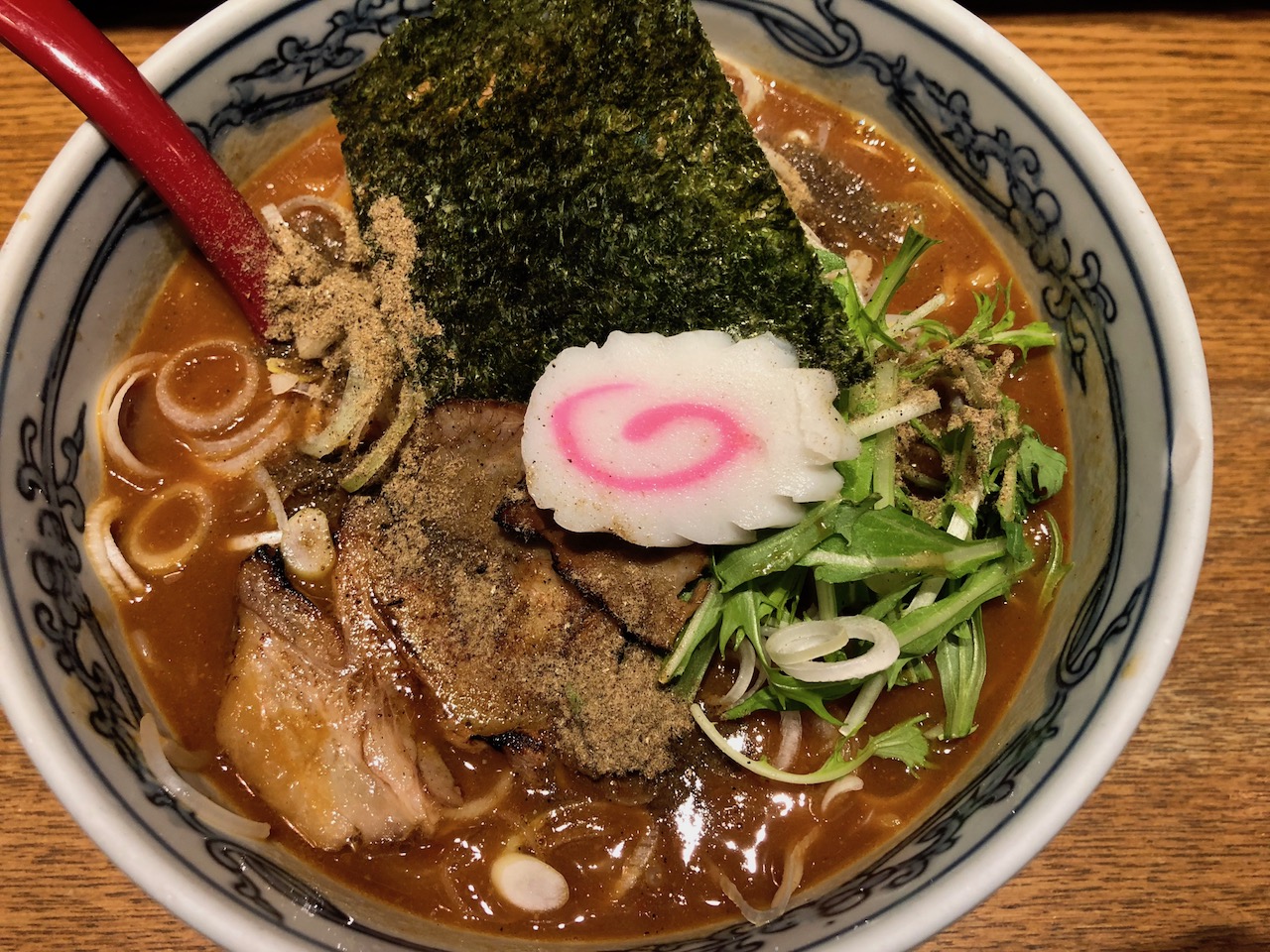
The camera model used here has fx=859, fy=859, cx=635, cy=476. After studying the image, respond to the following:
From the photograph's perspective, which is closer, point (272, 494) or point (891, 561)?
point (891, 561)

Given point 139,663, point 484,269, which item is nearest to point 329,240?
point 484,269

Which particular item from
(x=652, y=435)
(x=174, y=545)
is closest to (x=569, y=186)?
(x=652, y=435)

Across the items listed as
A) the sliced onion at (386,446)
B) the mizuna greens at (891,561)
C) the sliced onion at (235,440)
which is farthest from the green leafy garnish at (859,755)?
the sliced onion at (235,440)

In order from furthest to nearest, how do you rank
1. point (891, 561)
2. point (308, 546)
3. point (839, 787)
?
point (308, 546) → point (839, 787) → point (891, 561)

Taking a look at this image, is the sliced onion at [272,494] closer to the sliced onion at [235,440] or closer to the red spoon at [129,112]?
the sliced onion at [235,440]

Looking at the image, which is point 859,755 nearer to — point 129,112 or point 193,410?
point 193,410

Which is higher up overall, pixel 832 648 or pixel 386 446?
pixel 386 446

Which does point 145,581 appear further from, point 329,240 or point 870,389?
point 870,389
